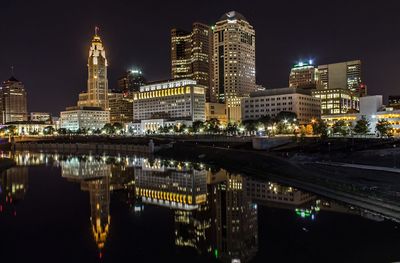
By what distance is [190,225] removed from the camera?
33250 millimetres

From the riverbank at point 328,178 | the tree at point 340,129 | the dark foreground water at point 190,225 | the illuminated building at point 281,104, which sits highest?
the illuminated building at point 281,104

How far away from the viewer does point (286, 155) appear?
67.9 m

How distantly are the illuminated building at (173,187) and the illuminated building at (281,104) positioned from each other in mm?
107178

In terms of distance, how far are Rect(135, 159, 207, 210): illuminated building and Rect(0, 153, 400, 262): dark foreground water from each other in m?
0.16

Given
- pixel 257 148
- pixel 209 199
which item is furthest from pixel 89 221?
pixel 257 148

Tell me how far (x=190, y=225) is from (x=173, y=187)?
2069 centimetres

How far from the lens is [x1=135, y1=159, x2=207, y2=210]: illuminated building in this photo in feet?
144

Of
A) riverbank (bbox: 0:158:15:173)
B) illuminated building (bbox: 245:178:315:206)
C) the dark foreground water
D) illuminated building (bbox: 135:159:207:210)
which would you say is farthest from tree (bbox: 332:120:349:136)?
riverbank (bbox: 0:158:15:173)

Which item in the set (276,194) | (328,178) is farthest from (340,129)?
(276,194)

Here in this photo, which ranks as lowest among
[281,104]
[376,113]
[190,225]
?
[190,225]

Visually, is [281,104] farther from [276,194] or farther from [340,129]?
[276,194]

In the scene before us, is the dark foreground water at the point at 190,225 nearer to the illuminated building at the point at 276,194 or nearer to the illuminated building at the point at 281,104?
the illuminated building at the point at 276,194

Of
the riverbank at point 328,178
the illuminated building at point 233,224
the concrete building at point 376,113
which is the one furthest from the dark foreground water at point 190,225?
the concrete building at point 376,113

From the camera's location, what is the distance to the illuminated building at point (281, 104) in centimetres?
16800
